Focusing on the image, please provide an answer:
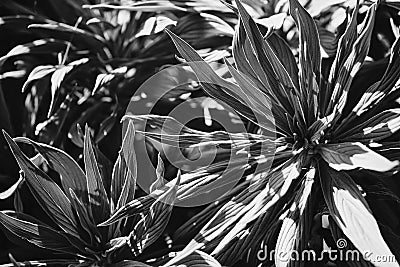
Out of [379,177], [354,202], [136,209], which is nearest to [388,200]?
[379,177]

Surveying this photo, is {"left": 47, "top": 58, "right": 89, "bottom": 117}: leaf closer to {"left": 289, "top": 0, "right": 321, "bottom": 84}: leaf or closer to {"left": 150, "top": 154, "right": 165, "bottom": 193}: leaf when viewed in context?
{"left": 150, "top": 154, "right": 165, "bottom": 193}: leaf

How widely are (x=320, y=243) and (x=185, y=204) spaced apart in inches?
7.8

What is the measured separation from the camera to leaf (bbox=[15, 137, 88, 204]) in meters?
0.80

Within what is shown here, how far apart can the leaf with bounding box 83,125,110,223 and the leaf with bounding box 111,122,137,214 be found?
2 cm

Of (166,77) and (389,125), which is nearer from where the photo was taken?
(389,125)

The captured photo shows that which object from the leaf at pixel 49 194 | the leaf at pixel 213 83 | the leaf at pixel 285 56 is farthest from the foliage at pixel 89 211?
the leaf at pixel 285 56

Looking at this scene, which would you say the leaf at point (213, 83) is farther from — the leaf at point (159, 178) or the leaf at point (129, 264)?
the leaf at point (129, 264)

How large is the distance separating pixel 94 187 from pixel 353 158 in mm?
331

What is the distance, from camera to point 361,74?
Result: 2.97 ft

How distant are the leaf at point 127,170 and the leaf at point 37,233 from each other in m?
0.09

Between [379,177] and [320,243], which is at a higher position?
[379,177]

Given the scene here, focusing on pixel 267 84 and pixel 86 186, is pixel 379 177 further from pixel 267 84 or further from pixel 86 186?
pixel 86 186

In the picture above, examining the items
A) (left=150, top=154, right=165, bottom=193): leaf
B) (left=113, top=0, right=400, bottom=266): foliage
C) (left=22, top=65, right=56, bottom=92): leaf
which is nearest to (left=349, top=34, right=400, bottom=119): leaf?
(left=113, top=0, right=400, bottom=266): foliage

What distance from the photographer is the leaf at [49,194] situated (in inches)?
30.6
